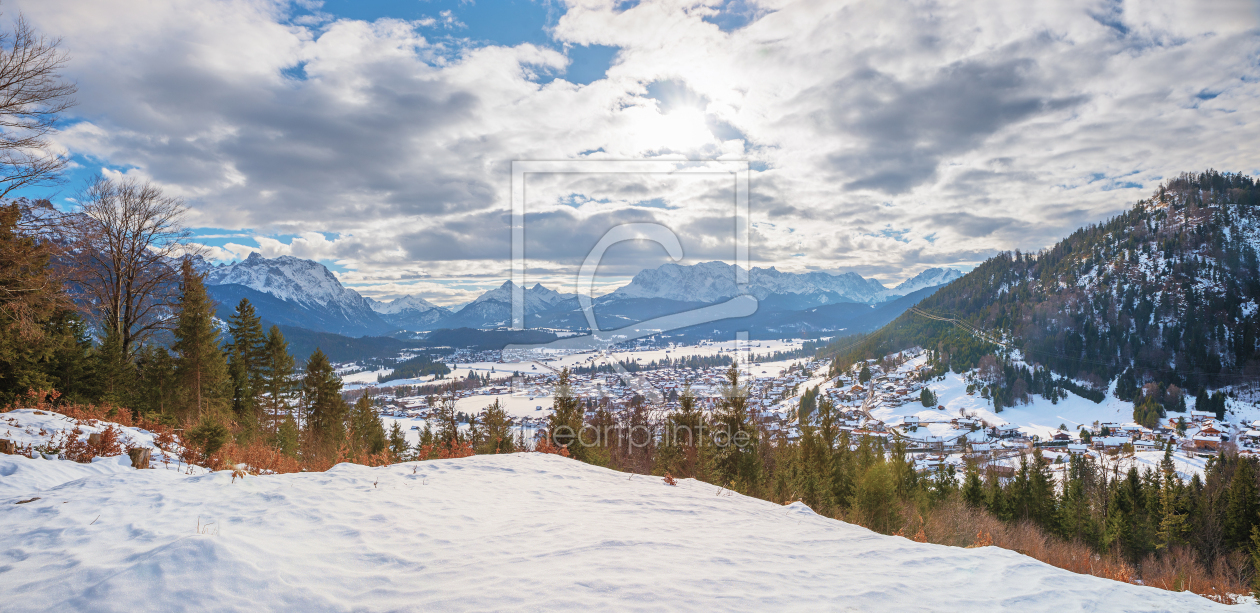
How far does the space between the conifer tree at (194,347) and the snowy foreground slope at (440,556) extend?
700 inches

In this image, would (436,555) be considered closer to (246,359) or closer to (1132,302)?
(246,359)

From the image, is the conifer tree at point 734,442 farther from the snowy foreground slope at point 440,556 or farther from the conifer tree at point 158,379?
the conifer tree at point 158,379

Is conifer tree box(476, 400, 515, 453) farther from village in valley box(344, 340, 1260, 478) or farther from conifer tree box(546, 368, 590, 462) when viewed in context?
village in valley box(344, 340, 1260, 478)

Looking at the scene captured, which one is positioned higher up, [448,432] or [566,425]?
[566,425]

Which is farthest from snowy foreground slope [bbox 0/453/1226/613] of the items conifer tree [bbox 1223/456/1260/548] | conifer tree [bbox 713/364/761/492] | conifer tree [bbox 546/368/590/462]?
conifer tree [bbox 1223/456/1260/548]

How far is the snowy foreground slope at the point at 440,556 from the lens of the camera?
3678mm

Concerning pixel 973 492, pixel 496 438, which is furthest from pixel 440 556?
pixel 973 492

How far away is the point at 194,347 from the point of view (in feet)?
72.2

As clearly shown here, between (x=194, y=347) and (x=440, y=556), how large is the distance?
2512 centimetres

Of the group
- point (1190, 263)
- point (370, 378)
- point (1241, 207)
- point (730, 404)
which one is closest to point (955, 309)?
point (1190, 263)

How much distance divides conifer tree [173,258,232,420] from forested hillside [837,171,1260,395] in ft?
461

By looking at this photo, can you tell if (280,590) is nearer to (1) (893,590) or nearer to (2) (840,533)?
(1) (893,590)

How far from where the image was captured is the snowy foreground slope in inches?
145

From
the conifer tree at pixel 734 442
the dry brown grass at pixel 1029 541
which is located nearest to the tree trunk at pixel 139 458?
the conifer tree at pixel 734 442
